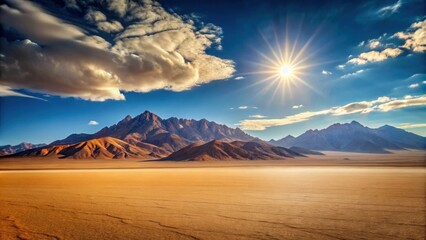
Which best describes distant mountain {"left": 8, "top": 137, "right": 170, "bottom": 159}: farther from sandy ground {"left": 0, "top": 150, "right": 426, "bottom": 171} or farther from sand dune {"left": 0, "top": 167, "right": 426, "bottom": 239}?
sand dune {"left": 0, "top": 167, "right": 426, "bottom": 239}

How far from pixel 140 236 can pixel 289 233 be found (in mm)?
3808

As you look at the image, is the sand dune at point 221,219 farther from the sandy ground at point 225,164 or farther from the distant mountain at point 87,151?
the distant mountain at point 87,151

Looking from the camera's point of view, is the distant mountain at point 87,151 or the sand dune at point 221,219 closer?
the sand dune at point 221,219

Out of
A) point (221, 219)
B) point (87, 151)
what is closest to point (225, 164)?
point (221, 219)

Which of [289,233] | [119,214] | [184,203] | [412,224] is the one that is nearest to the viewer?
[289,233]

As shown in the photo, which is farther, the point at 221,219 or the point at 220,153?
the point at 220,153

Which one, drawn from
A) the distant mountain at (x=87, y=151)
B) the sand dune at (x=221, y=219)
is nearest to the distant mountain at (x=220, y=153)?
the distant mountain at (x=87, y=151)

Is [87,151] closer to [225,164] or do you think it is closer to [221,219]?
[225,164]

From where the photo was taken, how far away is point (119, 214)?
887 cm

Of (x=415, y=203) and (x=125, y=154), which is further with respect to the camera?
(x=125, y=154)

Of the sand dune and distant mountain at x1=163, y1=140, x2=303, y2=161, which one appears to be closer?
the sand dune

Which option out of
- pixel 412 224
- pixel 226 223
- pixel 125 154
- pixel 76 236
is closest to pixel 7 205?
pixel 76 236

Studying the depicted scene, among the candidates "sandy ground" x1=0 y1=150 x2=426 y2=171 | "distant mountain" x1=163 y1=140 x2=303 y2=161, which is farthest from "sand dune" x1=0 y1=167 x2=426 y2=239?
"distant mountain" x1=163 y1=140 x2=303 y2=161

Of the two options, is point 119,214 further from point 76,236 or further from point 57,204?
point 57,204
